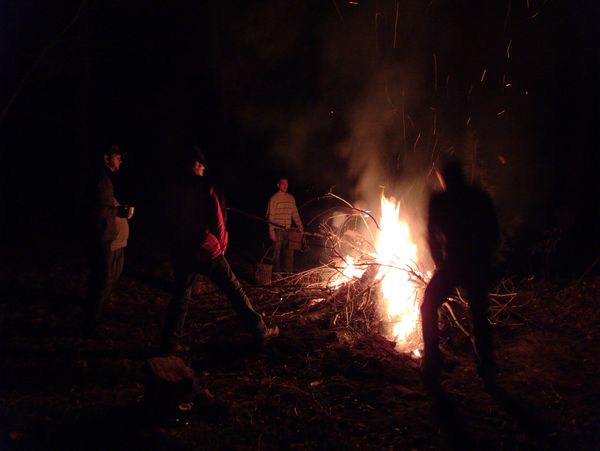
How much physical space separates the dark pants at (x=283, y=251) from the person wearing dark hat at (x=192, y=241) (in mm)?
3456

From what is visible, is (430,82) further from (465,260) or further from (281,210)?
(465,260)

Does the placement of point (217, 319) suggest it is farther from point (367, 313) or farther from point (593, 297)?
point (593, 297)

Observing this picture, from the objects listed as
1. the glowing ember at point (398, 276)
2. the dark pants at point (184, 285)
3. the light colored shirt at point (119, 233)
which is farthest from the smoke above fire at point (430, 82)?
the light colored shirt at point (119, 233)

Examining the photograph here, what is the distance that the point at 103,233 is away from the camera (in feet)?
15.1

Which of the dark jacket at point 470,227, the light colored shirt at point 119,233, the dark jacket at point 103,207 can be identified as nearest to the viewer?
the dark jacket at point 470,227

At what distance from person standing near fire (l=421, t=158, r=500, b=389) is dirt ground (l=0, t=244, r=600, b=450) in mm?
275

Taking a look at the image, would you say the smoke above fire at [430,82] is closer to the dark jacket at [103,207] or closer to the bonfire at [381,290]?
the bonfire at [381,290]

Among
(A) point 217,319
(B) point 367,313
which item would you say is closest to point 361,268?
(B) point 367,313

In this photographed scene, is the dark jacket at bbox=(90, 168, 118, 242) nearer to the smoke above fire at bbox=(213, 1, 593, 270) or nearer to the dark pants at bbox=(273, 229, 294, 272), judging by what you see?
the dark pants at bbox=(273, 229, 294, 272)

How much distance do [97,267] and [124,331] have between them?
842mm

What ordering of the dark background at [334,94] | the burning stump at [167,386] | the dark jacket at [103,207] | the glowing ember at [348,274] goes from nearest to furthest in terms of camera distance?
1. the burning stump at [167,386]
2. the dark jacket at [103,207]
3. the glowing ember at [348,274]
4. the dark background at [334,94]

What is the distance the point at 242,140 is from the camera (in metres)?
15.4

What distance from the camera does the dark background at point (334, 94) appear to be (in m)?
7.41

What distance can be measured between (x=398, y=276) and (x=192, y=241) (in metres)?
2.71
